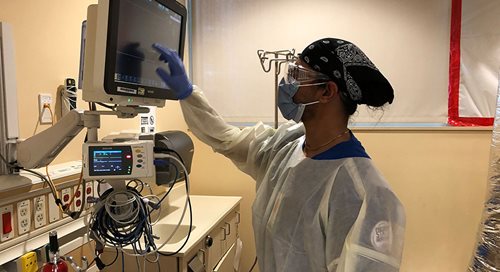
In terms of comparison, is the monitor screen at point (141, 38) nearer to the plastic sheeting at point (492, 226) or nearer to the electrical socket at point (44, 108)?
the electrical socket at point (44, 108)

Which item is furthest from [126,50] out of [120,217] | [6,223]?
[6,223]

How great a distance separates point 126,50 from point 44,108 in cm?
70

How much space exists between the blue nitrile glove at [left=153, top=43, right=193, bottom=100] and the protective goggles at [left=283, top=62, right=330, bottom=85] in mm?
359

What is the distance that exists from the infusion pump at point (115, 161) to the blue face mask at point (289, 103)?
0.51m

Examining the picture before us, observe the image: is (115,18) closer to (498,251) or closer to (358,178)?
(358,178)

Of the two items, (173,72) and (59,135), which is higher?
(173,72)

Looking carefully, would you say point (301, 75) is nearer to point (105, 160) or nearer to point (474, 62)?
point (105, 160)

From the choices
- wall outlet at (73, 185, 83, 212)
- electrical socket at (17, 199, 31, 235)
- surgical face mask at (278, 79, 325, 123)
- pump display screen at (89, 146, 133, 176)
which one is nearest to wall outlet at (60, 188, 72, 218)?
wall outlet at (73, 185, 83, 212)

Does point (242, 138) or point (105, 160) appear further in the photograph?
point (242, 138)

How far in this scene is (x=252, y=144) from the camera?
5.09 feet

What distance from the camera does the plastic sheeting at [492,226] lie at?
2076 mm

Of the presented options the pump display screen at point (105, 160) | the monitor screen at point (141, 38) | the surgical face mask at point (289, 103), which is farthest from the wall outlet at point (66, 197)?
the surgical face mask at point (289, 103)

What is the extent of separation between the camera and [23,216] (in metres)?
1.33

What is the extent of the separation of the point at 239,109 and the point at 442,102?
1409 mm
